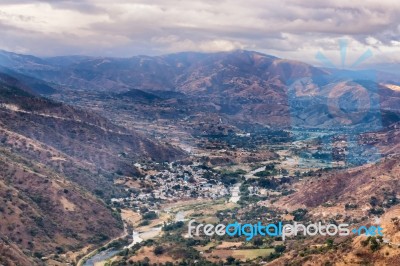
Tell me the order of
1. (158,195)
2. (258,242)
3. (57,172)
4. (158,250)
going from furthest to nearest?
(158,195) → (57,172) → (258,242) → (158,250)

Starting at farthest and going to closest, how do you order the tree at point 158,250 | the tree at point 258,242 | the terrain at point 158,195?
the tree at point 258,242, the tree at point 158,250, the terrain at point 158,195

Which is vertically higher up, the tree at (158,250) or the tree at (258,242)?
the tree at (258,242)

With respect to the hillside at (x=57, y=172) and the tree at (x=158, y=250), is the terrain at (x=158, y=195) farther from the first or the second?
the hillside at (x=57, y=172)

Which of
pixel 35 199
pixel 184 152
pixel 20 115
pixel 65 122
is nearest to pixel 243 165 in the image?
pixel 184 152

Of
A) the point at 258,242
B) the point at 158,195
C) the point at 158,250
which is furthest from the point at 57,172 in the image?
the point at 258,242

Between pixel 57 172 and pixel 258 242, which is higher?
pixel 57 172

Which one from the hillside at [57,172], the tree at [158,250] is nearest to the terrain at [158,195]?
the tree at [158,250]

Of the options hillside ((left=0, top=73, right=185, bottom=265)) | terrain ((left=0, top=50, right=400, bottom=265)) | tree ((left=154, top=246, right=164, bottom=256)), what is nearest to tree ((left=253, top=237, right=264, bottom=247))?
terrain ((left=0, top=50, right=400, bottom=265))

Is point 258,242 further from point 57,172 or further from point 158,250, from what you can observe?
point 57,172

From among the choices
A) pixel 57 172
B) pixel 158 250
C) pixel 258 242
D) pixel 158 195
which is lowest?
pixel 158 195

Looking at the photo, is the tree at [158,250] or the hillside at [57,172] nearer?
the tree at [158,250]

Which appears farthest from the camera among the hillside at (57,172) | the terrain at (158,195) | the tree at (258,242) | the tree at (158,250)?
the hillside at (57,172)
